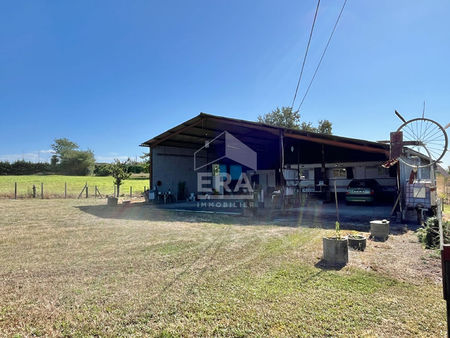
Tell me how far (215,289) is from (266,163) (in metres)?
14.9

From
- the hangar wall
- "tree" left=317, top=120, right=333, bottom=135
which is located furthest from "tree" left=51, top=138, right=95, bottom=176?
"tree" left=317, top=120, right=333, bottom=135

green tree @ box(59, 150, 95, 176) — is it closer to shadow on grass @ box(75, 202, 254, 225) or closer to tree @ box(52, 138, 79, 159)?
tree @ box(52, 138, 79, 159)

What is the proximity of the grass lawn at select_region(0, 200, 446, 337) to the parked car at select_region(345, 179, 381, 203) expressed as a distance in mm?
6227

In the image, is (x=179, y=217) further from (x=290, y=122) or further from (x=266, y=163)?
(x=290, y=122)

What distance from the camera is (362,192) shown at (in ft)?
36.4

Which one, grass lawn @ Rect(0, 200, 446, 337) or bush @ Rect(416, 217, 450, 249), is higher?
bush @ Rect(416, 217, 450, 249)

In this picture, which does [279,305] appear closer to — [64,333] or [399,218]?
[64,333]

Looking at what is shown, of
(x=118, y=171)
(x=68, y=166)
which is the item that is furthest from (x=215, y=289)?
(x=68, y=166)

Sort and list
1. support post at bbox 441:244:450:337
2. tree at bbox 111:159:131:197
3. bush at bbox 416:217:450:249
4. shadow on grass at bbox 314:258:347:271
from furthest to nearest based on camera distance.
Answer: tree at bbox 111:159:131:197 < bush at bbox 416:217:450:249 < shadow on grass at bbox 314:258:347:271 < support post at bbox 441:244:450:337

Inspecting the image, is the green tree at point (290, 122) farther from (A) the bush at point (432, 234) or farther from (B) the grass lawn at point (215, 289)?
(B) the grass lawn at point (215, 289)

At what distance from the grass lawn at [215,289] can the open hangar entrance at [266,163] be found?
6350mm

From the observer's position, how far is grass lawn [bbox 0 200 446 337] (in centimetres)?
224

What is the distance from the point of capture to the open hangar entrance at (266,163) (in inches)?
490

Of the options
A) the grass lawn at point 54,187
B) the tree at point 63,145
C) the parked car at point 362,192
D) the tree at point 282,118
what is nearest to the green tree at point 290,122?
the tree at point 282,118
